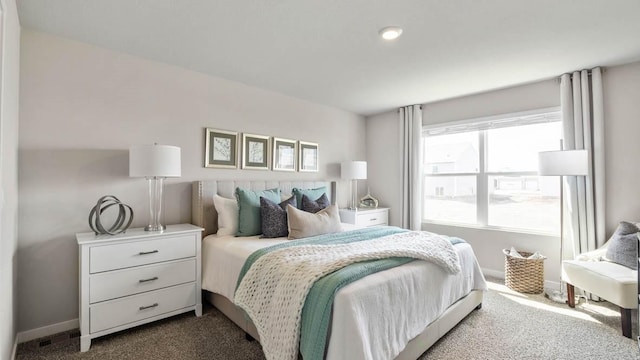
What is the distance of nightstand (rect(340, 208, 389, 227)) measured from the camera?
13.2 ft

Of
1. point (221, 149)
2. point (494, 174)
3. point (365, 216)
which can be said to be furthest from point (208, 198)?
point (494, 174)

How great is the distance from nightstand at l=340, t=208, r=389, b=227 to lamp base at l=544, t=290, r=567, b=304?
2.12 m

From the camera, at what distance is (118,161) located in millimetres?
2523

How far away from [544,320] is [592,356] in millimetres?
502

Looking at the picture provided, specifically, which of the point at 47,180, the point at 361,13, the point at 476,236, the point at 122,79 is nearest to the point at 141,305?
the point at 47,180

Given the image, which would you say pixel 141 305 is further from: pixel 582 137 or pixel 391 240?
pixel 582 137

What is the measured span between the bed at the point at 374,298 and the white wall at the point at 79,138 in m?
0.43

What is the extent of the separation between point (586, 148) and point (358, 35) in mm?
2643

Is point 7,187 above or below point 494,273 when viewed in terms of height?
above

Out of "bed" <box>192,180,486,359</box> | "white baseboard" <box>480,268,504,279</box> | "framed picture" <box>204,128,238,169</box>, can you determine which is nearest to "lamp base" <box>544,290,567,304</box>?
"white baseboard" <box>480,268,504,279</box>

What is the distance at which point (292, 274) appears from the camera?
1.66m

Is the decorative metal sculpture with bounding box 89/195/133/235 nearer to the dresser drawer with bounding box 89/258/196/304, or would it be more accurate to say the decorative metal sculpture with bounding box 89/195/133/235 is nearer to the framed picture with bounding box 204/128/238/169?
the dresser drawer with bounding box 89/258/196/304

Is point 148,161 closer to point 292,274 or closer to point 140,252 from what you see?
point 140,252

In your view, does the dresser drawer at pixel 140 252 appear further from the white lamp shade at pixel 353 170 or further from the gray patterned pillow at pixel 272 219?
the white lamp shade at pixel 353 170
